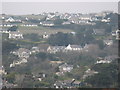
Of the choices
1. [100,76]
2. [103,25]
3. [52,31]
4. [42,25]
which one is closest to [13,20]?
[42,25]

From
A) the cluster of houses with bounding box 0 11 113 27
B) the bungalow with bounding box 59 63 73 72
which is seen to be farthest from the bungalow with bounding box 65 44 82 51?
the cluster of houses with bounding box 0 11 113 27

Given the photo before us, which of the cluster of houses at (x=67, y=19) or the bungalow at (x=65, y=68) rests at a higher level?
the bungalow at (x=65, y=68)

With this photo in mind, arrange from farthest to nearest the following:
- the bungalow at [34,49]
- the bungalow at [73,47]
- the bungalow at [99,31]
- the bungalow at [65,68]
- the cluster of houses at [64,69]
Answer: the bungalow at [99,31]
the bungalow at [73,47]
the bungalow at [34,49]
the bungalow at [65,68]
the cluster of houses at [64,69]

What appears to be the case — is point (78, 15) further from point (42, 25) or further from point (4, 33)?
point (4, 33)

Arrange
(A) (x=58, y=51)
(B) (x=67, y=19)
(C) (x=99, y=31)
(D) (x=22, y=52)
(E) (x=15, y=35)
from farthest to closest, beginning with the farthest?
(B) (x=67, y=19)
(C) (x=99, y=31)
(E) (x=15, y=35)
(A) (x=58, y=51)
(D) (x=22, y=52)

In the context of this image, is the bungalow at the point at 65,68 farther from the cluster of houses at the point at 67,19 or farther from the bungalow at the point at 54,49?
the cluster of houses at the point at 67,19

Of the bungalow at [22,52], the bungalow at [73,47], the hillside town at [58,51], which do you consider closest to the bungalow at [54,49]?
the hillside town at [58,51]

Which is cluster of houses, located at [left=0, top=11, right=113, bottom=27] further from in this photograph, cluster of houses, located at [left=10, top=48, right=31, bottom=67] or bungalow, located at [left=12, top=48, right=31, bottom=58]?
cluster of houses, located at [left=10, top=48, right=31, bottom=67]

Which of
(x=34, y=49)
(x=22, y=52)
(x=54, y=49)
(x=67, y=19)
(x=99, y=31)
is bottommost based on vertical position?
(x=67, y=19)

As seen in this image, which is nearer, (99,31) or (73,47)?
(73,47)

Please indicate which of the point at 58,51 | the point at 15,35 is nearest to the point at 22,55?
the point at 58,51

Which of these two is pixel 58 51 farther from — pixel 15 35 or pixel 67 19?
pixel 67 19
